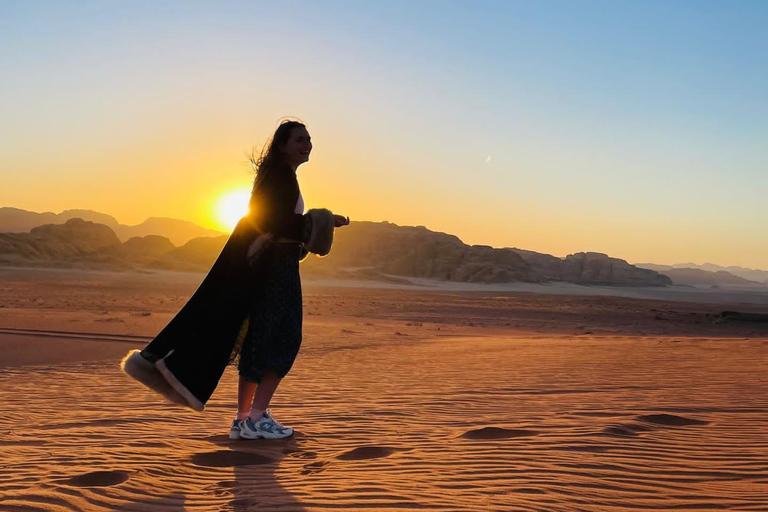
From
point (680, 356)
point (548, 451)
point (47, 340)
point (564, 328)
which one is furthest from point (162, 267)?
point (548, 451)

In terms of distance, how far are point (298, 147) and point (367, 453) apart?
1.96 meters

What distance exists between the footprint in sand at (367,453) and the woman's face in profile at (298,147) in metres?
1.85

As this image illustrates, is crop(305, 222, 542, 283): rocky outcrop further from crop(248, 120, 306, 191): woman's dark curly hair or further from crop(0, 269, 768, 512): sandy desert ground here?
crop(248, 120, 306, 191): woman's dark curly hair

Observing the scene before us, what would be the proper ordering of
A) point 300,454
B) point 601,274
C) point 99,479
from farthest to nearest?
point 601,274, point 300,454, point 99,479

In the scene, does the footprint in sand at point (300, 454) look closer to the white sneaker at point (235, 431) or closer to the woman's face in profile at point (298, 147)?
the white sneaker at point (235, 431)

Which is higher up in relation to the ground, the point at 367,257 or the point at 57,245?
the point at 367,257

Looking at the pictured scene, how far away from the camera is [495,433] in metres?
4.78

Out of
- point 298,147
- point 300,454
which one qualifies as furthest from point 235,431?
point 298,147

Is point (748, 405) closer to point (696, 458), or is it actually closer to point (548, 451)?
point (696, 458)

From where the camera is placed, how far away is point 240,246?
4473 mm

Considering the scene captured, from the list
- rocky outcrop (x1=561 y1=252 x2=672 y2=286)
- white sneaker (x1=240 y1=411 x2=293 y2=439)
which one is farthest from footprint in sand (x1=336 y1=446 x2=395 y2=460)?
rocky outcrop (x1=561 y1=252 x2=672 y2=286)

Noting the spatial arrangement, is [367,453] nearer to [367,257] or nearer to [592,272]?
[367,257]

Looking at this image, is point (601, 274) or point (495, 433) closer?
Answer: point (495, 433)

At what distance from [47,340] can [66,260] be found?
5866cm
